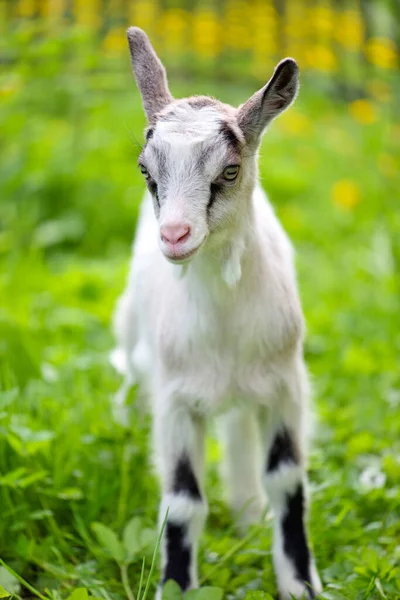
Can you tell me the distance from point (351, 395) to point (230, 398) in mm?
1696

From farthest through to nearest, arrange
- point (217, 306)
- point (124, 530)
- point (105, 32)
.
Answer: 1. point (105, 32)
2. point (124, 530)
3. point (217, 306)

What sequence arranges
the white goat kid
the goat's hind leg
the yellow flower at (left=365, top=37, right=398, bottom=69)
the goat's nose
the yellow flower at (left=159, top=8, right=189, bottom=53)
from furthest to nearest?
1. the yellow flower at (left=159, top=8, right=189, bottom=53)
2. the yellow flower at (left=365, top=37, right=398, bottom=69)
3. the goat's hind leg
4. the white goat kid
5. the goat's nose

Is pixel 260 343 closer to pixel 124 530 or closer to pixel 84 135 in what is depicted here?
pixel 124 530

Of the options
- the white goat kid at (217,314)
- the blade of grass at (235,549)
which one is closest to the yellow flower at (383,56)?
the white goat kid at (217,314)

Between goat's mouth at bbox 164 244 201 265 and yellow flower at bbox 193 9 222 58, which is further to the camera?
yellow flower at bbox 193 9 222 58

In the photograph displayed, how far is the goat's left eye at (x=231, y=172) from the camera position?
110 inches

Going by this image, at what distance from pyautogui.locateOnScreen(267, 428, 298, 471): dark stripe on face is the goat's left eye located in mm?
1014

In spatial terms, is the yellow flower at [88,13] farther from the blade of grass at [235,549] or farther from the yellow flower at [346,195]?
the blade of grass at [235,549]

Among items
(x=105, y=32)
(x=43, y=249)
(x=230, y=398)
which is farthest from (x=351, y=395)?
(x=105, y=32)

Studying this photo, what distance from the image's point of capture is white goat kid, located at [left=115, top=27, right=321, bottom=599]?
109 inches

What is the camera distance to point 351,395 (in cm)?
472

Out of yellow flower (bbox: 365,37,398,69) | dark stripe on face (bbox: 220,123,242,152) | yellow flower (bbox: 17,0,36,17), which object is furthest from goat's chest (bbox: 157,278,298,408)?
yellow flower (bbox: 17,0,36,17)

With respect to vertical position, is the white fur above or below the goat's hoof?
above

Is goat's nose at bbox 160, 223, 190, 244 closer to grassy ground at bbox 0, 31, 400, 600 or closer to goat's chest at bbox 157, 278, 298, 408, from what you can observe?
goat's chest at bbox 157, 278, 298, 408
